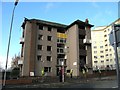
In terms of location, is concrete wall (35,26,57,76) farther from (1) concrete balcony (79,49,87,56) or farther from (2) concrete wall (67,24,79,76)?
(1) concrete balcony (79,49,87,56)

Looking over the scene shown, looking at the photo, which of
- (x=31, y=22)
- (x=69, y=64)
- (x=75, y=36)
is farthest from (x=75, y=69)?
(x=31, y=22)

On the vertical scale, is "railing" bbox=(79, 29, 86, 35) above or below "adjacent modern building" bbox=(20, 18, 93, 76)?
above

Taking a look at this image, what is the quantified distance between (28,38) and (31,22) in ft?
12.2

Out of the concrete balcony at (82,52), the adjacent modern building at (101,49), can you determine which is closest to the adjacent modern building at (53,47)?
the concrete balcony at (82,52)

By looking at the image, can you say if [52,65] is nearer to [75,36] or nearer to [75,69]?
[75,69]

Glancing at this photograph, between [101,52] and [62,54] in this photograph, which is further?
[101,52]

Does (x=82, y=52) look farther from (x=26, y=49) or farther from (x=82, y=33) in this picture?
(x=26, y=49)

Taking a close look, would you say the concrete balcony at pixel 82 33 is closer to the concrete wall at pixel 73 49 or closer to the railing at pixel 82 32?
the railing at pixel 82 32

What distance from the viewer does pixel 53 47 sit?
140 ft

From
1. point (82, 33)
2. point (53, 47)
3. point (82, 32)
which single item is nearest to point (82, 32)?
point (82, 32)

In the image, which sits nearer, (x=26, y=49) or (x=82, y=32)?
(x=26, y=49)

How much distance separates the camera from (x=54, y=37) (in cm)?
4359

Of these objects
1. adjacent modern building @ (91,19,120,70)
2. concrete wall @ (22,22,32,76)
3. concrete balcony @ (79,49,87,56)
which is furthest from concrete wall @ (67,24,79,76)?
adjacent modern building @ (91,19,120,70)

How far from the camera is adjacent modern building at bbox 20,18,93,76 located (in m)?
38.8
